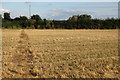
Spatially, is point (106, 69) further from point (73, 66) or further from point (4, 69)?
point (4, 69)

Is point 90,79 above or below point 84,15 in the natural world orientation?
below

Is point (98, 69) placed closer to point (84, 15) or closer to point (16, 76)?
point (16, 76)

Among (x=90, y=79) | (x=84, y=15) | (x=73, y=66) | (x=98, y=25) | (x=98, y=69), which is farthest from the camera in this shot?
(x=84, y=15)

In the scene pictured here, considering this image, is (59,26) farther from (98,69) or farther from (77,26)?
(98,69)

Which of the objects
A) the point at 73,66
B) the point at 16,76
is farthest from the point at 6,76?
the point at 73,66

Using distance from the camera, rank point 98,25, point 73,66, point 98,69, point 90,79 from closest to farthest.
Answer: point 90,79, point 98,69, point 73,66, point 98,25

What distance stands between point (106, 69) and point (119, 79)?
1.22 m

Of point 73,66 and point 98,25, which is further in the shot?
point 98,25

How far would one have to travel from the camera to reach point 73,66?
8.70 metres

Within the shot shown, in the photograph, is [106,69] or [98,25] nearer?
[106,69]

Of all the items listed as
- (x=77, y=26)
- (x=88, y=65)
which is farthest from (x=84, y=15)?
(x=88, y=65)

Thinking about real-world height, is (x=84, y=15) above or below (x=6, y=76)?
above

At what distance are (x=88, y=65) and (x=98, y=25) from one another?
5375 cm

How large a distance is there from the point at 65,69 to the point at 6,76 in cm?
205
